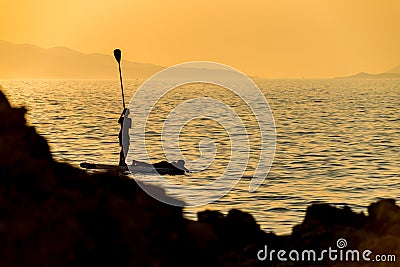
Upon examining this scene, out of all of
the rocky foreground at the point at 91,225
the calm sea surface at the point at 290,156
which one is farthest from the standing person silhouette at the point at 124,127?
the rocky foreground at the point at 91,225

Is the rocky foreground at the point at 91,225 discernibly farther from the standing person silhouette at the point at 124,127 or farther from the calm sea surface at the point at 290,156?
the standing person silhouette at the point at 124,127

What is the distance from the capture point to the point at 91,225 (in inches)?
347

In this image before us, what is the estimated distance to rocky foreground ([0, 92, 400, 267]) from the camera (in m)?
8.17

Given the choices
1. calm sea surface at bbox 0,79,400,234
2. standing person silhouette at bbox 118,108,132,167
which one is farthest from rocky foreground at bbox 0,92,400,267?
standing person silhouette at bbox 118,108,132,167

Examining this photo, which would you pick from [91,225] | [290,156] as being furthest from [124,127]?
[91,225]

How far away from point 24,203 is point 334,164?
34.7m

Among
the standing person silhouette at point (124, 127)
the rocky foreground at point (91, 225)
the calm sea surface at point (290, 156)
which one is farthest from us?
the standing person silhouette at point (124, 127)

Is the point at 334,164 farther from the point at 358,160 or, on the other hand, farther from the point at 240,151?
the point at 240,151

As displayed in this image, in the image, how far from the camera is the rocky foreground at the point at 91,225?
8.17m

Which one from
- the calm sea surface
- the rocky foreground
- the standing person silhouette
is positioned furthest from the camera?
the standing person silhouette

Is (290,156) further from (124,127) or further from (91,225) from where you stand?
(91,225)

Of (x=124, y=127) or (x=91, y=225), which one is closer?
(x=91, y=225)

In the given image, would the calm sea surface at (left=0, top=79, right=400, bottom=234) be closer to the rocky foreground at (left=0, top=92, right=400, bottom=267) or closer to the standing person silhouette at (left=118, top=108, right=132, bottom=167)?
the rocky foreground at (left=0, top=92, right=400, bottom=267)

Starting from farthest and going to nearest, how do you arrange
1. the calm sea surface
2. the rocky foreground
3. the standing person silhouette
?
the standing person silhouette
the calm sea surface
the rocky foreground
